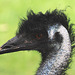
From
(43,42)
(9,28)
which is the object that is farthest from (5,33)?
(43,42)

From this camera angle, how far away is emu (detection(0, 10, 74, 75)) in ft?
11.2

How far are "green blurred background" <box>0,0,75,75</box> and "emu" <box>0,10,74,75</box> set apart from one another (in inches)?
26.7

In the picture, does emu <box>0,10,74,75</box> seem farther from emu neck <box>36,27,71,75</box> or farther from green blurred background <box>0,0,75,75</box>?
green blurred background <box>0,0,75,75</box>

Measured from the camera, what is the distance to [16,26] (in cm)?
699

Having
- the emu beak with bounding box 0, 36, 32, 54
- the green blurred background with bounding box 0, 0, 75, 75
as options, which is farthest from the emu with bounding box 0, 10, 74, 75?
the green blurred background with bounding box 0, 0, 75, 75

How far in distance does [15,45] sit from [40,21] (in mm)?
387

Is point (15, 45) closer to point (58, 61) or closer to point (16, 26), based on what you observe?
point (58, 61)

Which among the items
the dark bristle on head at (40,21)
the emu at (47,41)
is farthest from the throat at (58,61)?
the dark bristle on head at (40,21)

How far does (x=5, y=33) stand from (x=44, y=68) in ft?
11.3

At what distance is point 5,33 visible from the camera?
22.2 ft

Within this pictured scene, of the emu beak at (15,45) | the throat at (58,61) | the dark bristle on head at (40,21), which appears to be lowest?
the throat at (58,61)

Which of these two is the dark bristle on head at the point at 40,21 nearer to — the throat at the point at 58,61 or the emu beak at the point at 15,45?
the emu beak at the point at 15,45

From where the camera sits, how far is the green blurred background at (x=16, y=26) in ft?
18.5

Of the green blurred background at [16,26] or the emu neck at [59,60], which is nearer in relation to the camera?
the emu neck at [59,60]
